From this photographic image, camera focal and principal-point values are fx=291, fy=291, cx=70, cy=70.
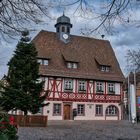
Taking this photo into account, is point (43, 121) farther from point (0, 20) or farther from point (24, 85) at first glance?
point (0, 20)

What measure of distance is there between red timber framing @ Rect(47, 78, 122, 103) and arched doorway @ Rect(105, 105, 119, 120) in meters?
0.89

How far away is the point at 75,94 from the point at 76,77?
6.69ft

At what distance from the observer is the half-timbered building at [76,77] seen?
3369 cm

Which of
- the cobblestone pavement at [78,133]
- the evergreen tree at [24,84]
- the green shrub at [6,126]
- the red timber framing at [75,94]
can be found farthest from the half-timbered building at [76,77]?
the green shrub at [6,126]

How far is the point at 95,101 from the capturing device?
118 feet

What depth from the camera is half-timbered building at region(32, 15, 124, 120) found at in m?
33.7

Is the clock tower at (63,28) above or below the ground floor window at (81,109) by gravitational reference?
above

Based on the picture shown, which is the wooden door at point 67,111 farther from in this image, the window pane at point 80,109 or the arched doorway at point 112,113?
the arched doorway at point 112,113

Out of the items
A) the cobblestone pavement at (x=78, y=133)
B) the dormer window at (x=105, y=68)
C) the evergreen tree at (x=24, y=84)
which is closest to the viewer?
the cobblestone pavement at (x=78, y=133)

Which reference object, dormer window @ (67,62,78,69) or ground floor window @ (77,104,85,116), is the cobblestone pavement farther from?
dormer window @ (67,62,78,69)

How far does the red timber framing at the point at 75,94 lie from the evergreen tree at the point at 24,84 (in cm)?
953

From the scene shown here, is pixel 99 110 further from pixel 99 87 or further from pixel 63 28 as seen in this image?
pixel 63 28

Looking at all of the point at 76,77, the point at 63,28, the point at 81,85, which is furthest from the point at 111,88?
the point at 63,28

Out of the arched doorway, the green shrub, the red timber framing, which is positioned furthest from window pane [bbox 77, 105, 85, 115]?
the green shrub
